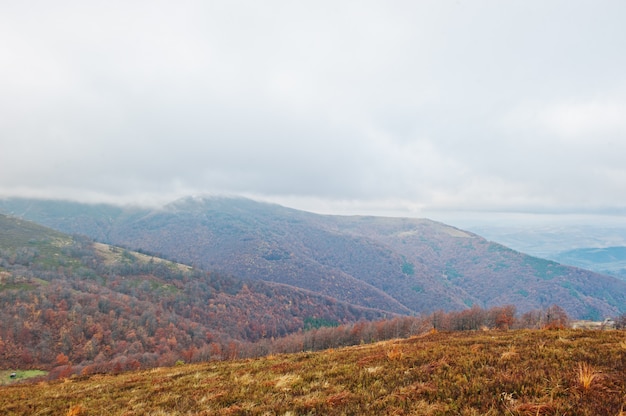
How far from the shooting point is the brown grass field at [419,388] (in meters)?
7.62

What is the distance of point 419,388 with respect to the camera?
9305mm

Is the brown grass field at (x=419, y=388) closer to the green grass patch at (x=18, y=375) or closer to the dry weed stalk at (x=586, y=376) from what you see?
the dry weed stalk at (x=586, y=376)

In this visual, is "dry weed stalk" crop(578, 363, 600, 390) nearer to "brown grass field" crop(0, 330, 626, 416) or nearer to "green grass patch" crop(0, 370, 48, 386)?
"brown grass field" crop(0, 330, 626, 416)

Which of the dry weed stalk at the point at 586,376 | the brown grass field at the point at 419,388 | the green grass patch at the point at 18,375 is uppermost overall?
the dry weed stalk at the point at 586,376

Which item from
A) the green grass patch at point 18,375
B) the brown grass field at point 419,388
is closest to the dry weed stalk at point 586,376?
the brown grass field at point 419,388

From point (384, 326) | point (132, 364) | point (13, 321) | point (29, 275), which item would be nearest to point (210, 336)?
point (132, 364)

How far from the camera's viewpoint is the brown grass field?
25.0 ft

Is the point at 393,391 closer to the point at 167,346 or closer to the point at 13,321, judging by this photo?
the point at 167,346

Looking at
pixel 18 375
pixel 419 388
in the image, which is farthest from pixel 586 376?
pixel 18 375

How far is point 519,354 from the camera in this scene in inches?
459

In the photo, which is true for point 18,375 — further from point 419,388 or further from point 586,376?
point 586,376

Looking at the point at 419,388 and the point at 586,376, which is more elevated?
the point at 586,376

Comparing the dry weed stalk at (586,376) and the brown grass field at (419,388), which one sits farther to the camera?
the dry weed stalk at (586,376)

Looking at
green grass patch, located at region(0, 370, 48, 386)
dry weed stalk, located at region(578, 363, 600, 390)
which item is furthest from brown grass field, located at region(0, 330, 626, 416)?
green grass patch, located at region(0, 370, 48, 386)
